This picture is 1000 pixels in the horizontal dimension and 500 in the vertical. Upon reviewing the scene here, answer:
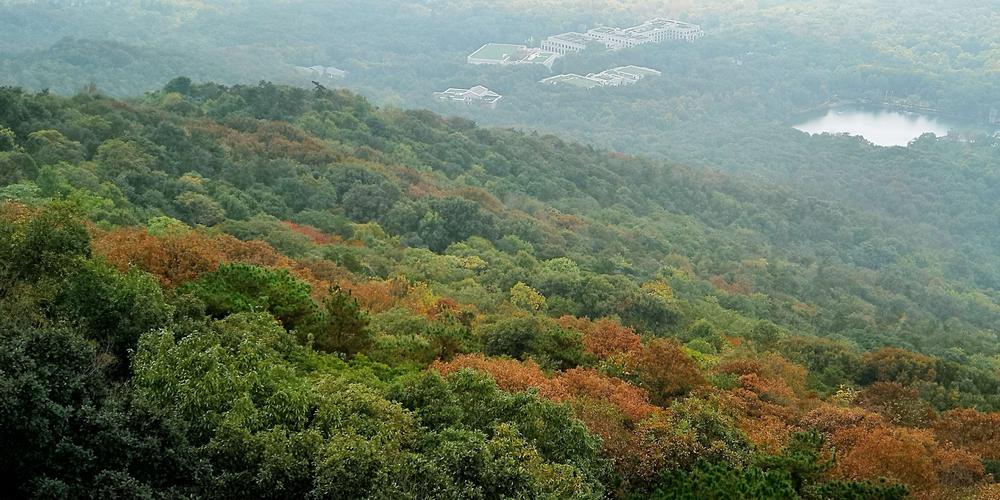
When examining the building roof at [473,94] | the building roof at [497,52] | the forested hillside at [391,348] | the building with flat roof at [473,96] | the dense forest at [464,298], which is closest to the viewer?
the forested hillside at [391,348]

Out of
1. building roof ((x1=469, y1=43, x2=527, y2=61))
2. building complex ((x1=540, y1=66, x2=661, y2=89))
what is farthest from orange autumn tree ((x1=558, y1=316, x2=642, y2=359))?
building roof ((x1=469, y1=43, x2=527, y2=61))

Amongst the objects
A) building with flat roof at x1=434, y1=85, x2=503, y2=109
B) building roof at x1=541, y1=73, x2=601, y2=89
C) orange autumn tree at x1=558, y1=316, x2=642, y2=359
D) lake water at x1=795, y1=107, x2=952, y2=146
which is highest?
orange autumn tree at x1=558, y1=316, x2=642, y2=359

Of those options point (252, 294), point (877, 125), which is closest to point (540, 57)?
point (877, 125)

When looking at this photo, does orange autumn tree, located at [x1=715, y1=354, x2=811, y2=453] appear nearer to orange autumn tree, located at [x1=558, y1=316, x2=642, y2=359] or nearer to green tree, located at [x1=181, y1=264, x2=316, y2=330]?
orange autumn tree, located at [x1=558, y1=316, x2=642, y2=359]

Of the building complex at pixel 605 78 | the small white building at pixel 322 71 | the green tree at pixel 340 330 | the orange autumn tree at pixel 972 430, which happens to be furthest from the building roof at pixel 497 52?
the orange autumn tree at pixel 972 430

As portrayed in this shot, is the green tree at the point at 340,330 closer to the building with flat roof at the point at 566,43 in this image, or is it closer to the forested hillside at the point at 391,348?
the forested hillside at the point at 391,348

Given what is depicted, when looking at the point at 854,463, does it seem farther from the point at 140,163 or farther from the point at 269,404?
the point at 140,163
